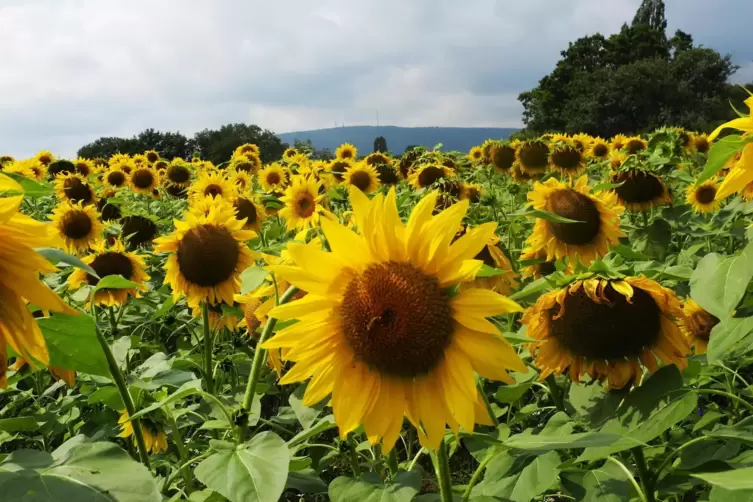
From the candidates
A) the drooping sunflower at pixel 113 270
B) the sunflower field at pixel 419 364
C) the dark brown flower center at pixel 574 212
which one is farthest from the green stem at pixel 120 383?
the drooping sunflower at pixel 113 270

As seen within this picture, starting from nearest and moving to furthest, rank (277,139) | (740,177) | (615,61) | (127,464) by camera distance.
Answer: (127,464), (740,177), (277,139), (615,61)

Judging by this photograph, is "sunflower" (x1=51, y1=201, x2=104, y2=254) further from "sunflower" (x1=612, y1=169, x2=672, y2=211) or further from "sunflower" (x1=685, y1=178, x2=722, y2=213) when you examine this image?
"sunflower" (x1=685, y1=178, x2=722, y2=213)

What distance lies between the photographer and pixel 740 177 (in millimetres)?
1296

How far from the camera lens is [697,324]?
2.26m

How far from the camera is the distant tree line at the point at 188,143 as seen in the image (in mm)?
22409

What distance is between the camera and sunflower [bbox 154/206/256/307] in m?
2.68

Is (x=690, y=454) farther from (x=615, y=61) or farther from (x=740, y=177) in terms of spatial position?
(x=615, y=61)

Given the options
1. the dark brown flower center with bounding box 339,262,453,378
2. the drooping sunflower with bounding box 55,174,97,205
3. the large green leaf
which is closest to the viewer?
the large green leaf

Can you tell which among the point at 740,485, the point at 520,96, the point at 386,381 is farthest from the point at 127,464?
the point at 520,96

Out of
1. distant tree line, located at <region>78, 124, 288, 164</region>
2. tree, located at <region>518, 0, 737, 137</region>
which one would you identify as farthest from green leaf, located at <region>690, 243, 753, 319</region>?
tree, located at <region>518, 0, 737, 137</region>

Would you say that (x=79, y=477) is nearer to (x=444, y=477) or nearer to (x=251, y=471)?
(x=251, y=471)

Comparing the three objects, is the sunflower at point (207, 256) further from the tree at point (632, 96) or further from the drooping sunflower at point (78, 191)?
the tree at point (632, 96)

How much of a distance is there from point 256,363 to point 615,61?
Result: 47.5 metres

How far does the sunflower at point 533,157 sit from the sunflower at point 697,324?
3.84 meters
